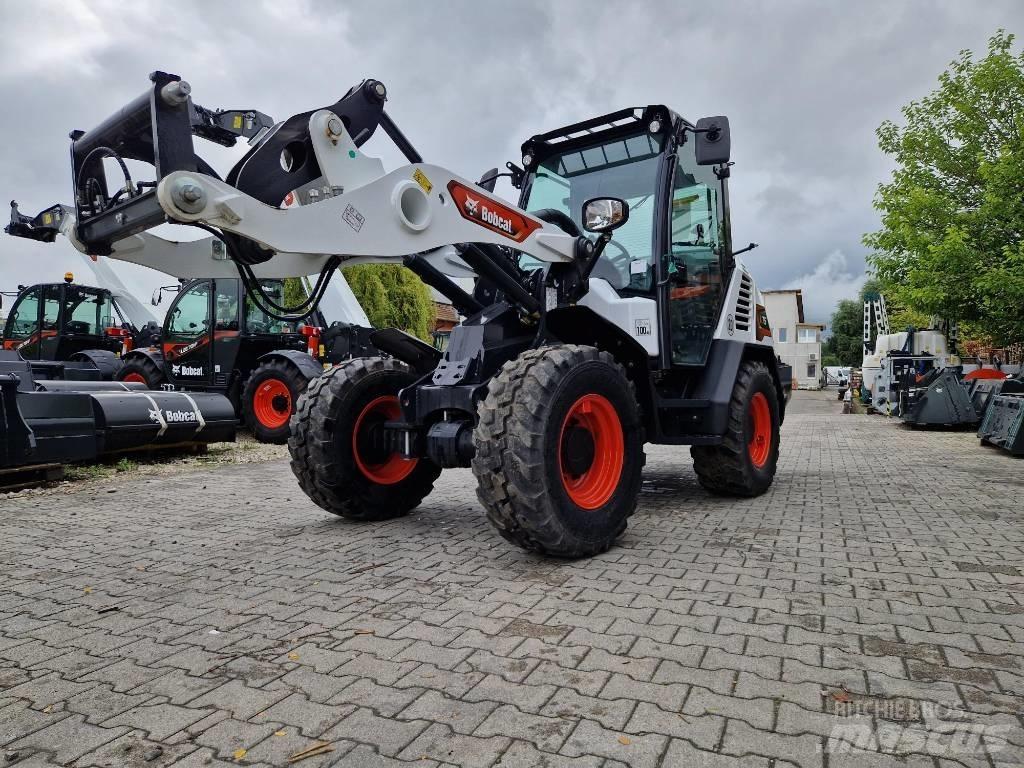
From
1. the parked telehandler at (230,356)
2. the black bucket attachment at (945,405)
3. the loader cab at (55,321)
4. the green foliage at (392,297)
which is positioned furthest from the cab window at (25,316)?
the black bucket attachment at (945,405)

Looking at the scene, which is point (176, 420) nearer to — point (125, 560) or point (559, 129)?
point (125, 560)

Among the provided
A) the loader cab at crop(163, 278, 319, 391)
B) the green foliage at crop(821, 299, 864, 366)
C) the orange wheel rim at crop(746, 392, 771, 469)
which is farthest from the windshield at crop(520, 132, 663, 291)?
the green foliage at crop(821, 299, 864, 366)

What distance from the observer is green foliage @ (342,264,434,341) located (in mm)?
29297

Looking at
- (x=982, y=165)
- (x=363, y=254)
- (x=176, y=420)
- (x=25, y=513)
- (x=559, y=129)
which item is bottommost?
(x=25, y=513)

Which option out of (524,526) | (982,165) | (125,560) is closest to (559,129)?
(524,526)

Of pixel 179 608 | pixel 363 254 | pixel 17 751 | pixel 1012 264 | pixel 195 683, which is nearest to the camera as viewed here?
pixel 17 751

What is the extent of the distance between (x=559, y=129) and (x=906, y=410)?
521 inches

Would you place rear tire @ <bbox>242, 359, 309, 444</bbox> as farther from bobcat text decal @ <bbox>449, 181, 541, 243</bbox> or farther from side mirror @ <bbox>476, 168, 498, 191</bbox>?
bobcat text decal @ <bbox>449, 181, 541, 243</bbox>

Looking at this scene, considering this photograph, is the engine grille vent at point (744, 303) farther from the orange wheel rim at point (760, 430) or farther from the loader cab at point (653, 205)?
the orange wheel rim at point (760, 430)

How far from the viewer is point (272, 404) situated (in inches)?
449

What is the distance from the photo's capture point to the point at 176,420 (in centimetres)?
894

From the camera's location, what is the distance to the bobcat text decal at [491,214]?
4.23 meters

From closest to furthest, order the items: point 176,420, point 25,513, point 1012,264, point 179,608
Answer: point 179,608
point 25,513
point 176,420
point 1012,264

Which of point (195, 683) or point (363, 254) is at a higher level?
point (363, 254)
